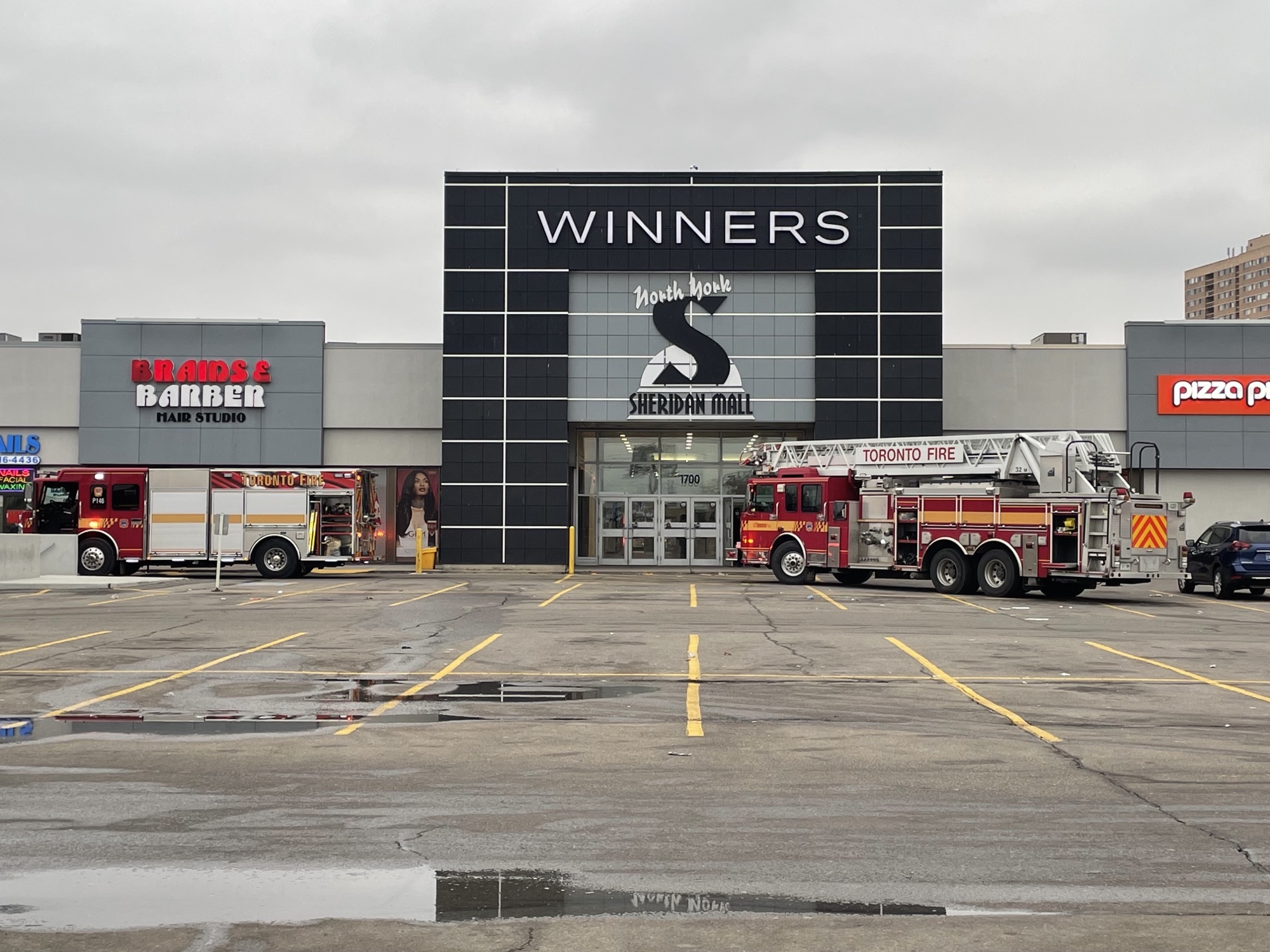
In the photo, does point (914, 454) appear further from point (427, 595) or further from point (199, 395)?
point (199, 395)

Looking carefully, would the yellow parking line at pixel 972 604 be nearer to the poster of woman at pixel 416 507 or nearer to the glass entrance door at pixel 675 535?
the glass entrance door at pixel 675 535

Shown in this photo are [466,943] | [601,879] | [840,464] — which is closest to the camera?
[466,943]

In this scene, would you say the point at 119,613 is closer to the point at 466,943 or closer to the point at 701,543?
the point at 466,943

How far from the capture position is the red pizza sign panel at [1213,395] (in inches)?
1762

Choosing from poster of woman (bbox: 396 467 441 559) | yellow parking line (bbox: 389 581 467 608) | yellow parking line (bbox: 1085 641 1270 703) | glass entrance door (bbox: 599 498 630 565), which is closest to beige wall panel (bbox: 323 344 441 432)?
poster of woman (bbox: 396 467 441 559)

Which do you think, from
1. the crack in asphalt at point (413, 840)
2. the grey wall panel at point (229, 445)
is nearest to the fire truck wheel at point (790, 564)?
the grey wall panel at point (229, 445)

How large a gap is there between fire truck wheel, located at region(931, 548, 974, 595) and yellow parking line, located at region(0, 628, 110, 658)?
17955 mm

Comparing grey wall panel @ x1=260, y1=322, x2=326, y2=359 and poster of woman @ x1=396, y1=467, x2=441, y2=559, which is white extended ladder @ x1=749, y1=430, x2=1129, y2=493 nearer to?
poster of woman @ x1=396, y1=467, x2=441, y2=559

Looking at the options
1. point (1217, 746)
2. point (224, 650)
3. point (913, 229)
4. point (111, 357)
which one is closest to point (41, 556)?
point (111, 357)

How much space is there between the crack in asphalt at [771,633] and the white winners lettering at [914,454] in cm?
636

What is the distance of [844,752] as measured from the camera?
9.80 meters

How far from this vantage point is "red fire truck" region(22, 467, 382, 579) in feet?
116

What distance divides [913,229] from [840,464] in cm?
1413

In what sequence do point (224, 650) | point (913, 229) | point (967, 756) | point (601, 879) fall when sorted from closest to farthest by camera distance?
point (601, 879)
point (967, 756)
point (224, 650)
point (913, 229)
